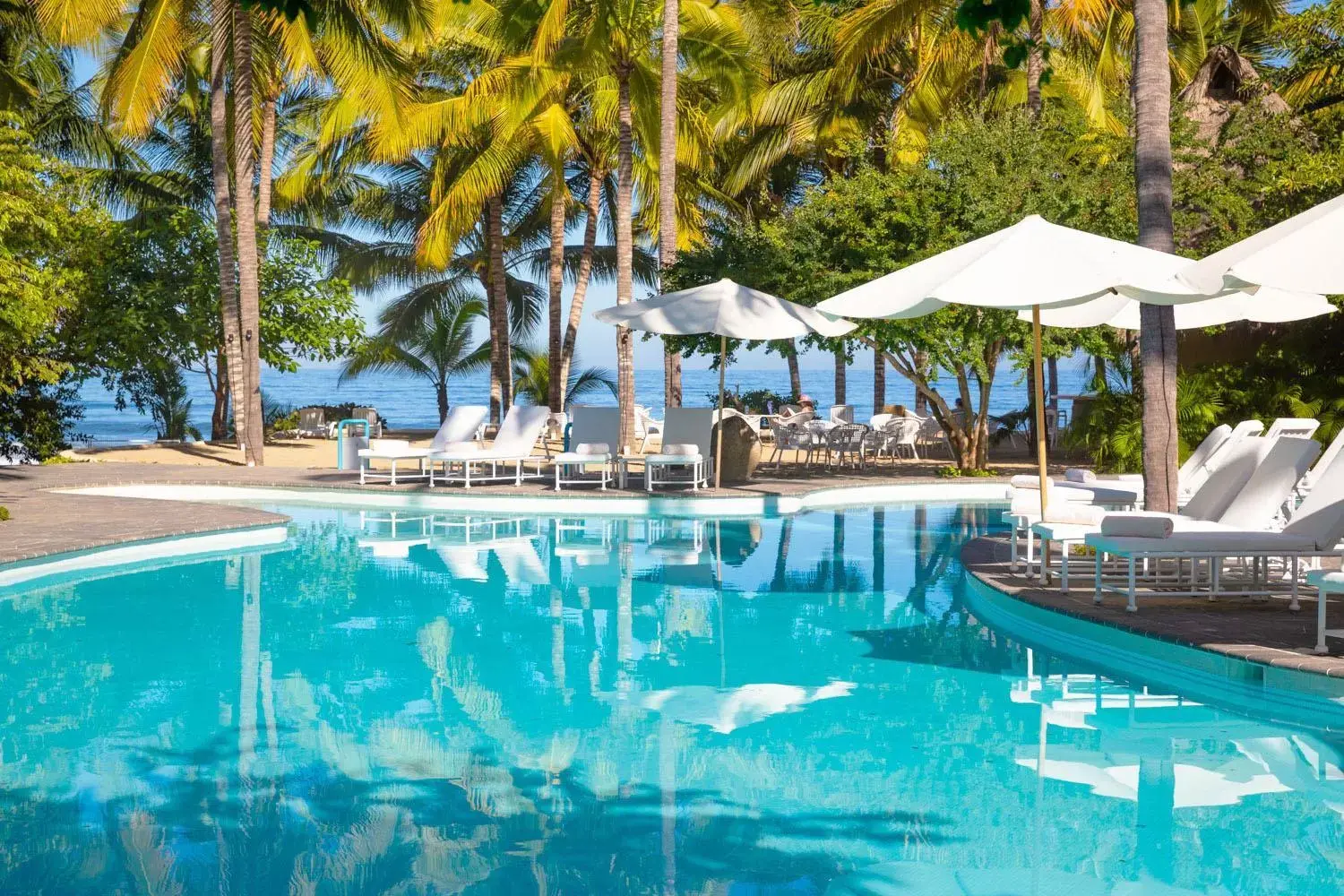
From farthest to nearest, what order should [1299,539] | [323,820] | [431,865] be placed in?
[1299,539] → [323,820] → [431,865]

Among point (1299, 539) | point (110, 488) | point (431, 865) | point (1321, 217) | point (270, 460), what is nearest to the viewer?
point (431, 865)

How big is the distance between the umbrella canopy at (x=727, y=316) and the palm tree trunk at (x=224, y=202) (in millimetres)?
6841

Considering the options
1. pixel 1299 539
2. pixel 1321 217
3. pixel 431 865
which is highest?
pixel 1321 217

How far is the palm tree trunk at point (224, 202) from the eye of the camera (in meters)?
18.1

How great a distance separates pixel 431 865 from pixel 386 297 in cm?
3216

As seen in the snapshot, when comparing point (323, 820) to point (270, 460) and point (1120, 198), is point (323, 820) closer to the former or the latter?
point (1120, 198)

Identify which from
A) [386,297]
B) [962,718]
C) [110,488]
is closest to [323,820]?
[962,718]

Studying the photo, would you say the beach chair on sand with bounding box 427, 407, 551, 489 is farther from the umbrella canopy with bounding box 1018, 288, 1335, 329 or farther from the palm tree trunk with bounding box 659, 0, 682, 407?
the umbrella canopy with bounding box 1018, 288, 1335, 329

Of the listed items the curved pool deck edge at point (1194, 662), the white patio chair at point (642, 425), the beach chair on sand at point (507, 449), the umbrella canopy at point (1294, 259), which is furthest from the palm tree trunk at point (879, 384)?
the umbrella canopy at point (1294, 259)

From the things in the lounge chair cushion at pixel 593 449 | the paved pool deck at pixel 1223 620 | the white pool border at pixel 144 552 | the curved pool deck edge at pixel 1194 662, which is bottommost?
the curved pool deck edge at pixel 1194 662

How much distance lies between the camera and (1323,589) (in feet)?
20.5

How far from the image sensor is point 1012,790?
18.0 feet

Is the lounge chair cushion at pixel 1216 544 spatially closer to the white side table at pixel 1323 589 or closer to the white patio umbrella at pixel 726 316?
the white side table at pixel 1323 589

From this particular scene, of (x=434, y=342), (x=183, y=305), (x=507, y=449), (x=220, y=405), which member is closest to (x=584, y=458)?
(x=507, y=449)
